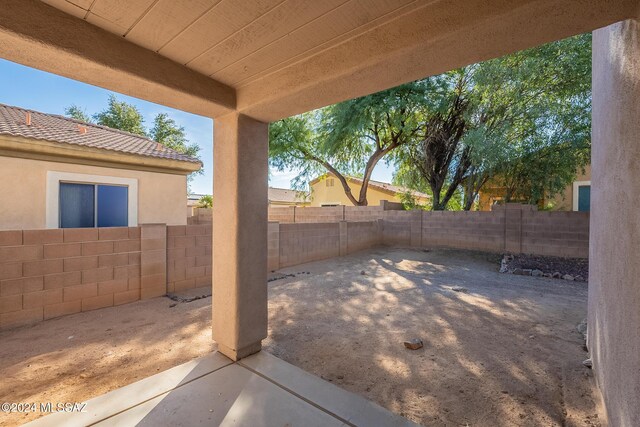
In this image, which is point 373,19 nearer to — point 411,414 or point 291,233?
point 411,414

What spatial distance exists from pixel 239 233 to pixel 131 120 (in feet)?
60.4

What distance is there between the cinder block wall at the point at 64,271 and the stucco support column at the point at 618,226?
5092 millimetres

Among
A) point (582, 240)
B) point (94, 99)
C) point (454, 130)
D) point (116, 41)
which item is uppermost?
point (94, 99)

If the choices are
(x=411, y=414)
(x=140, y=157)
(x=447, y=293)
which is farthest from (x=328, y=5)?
(x=140, y=157)

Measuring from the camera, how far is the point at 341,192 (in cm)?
2103

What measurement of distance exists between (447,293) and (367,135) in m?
9.77

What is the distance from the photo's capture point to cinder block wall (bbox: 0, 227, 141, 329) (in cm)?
320

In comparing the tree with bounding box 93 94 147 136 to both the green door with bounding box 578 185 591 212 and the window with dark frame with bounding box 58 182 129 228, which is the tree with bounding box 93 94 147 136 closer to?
the window with dark frame with bounding box 58 182 129 228

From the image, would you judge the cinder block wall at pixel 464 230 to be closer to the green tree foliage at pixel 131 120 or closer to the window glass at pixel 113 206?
the window glass at pixel 113 206

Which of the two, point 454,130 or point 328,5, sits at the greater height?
point 454,130

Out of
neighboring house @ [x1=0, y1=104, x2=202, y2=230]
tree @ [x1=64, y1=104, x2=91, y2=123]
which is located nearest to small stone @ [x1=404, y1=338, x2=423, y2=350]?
neighboring house @ [x1=0, y1=104, x2=202, y2=230]

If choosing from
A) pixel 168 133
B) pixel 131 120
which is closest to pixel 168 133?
pixel 168 133

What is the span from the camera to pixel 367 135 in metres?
13.2

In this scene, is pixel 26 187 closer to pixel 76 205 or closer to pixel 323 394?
pixel 76 205
